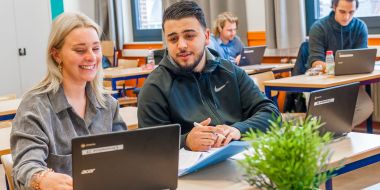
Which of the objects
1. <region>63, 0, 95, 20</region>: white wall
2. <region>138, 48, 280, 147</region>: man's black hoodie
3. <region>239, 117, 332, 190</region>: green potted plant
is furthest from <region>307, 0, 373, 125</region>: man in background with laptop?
<region>63, 0, 95, 20</region>: white wall

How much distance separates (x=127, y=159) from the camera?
1.58 meters

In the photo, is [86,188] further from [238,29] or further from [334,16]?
[238,29]

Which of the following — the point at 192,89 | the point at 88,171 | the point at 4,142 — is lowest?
the point at 4,142

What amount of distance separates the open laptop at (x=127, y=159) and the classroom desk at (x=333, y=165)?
17 centimetres

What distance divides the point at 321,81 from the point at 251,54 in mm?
2041

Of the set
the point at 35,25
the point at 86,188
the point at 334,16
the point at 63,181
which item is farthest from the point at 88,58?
the point at 35,25

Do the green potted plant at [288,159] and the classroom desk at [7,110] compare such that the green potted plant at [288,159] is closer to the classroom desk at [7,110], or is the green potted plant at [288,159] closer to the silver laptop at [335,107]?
the silver laptop at [335,107]

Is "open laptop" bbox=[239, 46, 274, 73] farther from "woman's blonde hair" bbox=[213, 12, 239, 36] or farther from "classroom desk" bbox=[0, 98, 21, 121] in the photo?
"classroom desk" bbox=[0, 98, 21, 121]

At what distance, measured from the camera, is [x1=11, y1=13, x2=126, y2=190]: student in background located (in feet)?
6.56

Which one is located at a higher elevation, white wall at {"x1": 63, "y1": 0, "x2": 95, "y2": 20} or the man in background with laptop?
white wall at {"x1": 63, "y1": 0, "x2": 95, "y2": 20}

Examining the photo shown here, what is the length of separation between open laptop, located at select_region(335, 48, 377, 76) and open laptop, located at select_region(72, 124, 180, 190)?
3.06 meters

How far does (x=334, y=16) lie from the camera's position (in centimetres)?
504

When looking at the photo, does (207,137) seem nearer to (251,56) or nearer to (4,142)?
(4,142)

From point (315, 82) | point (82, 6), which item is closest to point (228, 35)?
point (315, 82)
